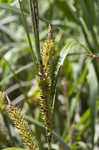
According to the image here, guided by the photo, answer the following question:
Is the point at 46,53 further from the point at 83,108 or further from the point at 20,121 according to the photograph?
the point at 83,108

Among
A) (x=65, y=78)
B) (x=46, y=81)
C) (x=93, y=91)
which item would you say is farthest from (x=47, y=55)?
(x=65, y=78)

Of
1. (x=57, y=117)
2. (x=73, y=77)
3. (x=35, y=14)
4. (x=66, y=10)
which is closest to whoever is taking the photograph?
(x=35, y=14)

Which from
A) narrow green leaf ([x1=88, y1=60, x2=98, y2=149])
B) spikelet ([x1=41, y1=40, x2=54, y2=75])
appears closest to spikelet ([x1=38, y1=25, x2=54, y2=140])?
spikelet ([x1=41, y1=40, x2=54, y2=75])

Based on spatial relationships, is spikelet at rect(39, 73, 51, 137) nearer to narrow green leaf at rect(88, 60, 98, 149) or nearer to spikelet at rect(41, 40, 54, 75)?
spikelet at rect(41, 40, 54, 75)

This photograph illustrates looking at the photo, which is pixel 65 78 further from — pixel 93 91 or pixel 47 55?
pixel 47 55

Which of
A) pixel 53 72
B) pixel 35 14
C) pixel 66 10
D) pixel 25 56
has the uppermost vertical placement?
pixel 66 10

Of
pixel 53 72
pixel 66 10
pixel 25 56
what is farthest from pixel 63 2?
pixel 53 72
